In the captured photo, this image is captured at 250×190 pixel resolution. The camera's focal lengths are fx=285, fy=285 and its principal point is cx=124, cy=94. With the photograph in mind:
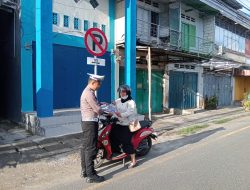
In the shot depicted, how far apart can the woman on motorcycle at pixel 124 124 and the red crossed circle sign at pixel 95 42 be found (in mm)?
1478

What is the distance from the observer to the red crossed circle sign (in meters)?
6.83

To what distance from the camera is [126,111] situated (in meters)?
5.90

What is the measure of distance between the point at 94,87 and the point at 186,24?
14.0m

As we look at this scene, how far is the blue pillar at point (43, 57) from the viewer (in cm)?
830

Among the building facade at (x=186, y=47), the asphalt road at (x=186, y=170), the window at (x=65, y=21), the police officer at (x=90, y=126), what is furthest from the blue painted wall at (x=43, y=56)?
the building facade at (x=186, y=47)

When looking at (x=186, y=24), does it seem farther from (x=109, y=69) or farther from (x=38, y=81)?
(x=38, y=81)

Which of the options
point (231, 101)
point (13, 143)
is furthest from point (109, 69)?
point (231, 101)

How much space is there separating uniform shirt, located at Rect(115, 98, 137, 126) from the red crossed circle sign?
1.64m

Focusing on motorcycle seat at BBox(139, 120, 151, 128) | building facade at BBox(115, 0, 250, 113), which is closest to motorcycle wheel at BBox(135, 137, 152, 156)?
motorcycle seat at BBox(139, 120, 151, 128)

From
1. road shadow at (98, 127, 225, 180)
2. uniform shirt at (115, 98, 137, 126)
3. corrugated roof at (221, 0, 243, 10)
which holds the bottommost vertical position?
road shadow at (98, 127, 225, 180)

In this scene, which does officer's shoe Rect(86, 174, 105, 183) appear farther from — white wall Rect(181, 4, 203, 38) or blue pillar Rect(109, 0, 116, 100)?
white wall Rect(181, 4, 203, 38)

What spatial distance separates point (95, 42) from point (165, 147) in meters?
3.36

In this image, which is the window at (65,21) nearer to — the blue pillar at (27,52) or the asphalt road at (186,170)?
the blue pillar at (27,52)

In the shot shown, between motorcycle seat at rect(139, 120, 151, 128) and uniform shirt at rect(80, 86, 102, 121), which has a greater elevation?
uniform shirt at rect(80, 86, 102, 121)
